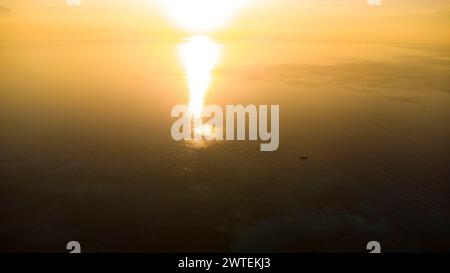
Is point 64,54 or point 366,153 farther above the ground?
point 64,54

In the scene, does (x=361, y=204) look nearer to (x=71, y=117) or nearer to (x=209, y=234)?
(x=209, y=234)

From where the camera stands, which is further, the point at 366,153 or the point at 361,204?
the point at 366,153

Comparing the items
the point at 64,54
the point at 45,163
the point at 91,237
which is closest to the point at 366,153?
the point at 91,237

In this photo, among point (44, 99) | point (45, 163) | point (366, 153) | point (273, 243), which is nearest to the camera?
point (273, 243)

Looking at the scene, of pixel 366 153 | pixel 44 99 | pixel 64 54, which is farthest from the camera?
pixel 64 54

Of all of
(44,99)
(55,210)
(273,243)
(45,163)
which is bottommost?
(273,243)

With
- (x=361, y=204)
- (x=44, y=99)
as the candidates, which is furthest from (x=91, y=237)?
(x=44, y=99)
